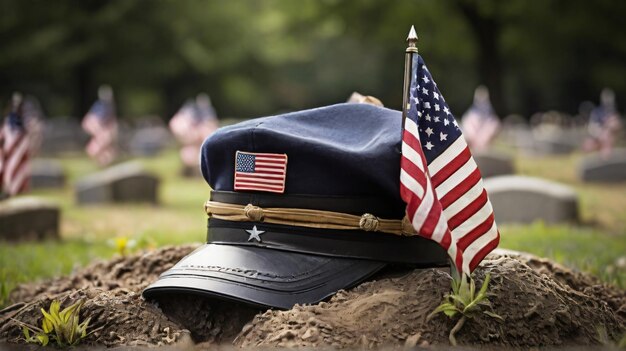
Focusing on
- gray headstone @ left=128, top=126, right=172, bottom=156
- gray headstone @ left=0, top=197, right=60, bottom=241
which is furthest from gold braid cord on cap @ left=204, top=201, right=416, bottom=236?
gray headstone @ left=128, top=126, right=172, bottom=156

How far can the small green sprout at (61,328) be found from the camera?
130 inches

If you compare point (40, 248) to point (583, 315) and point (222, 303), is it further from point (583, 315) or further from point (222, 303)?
point (583, 315)

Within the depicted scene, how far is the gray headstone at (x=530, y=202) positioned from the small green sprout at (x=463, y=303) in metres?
6.74

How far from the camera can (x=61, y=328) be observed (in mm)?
3328

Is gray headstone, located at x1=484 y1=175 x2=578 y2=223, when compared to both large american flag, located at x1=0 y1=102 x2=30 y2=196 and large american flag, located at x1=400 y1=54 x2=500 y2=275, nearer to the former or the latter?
large american flag, located at x1=0 y1=102 x2=30 y2=196

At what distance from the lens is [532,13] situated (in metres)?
26.1

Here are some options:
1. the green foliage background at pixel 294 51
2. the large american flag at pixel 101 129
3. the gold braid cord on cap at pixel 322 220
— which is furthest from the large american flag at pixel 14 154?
the green foliage background at pixel 294 51

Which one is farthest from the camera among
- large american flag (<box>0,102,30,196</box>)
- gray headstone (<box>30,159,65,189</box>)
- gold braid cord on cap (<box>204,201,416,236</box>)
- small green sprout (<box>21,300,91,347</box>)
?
Answer: gray headstone (<box>30,159,65,189</box>)

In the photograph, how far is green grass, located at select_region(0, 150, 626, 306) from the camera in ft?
19.9

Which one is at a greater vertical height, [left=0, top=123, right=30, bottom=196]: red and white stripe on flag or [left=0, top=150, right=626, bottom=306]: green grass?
[left=0, top=123, right=30, bottom=196]: red and white stripe on flag

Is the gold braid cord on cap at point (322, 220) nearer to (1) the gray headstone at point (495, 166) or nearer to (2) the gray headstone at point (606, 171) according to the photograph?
(1) the gray headstone at point (495, 166)

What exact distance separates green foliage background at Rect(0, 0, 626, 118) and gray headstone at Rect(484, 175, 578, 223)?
15432 millimetres

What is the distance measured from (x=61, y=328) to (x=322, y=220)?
1189mm

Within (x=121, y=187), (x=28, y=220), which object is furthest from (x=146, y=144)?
(x=28, y=220)
